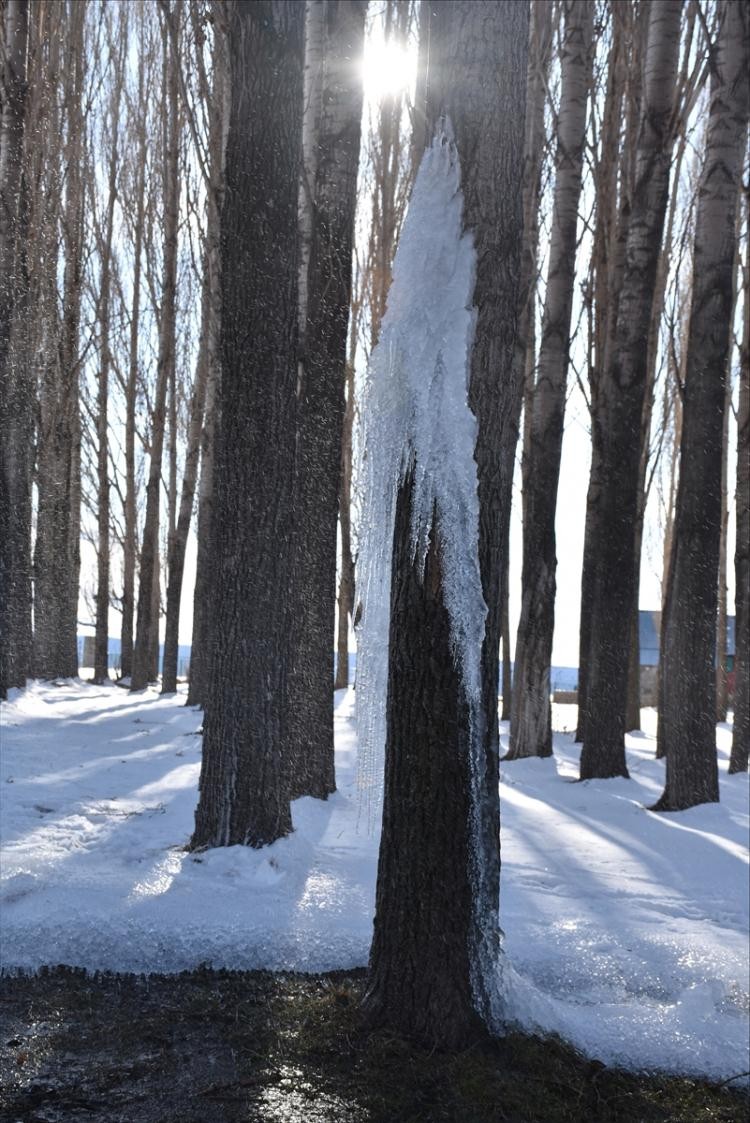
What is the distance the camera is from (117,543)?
2467cm

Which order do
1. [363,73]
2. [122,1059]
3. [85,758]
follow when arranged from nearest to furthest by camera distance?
[122,1059]
[363,73]
[85,758]

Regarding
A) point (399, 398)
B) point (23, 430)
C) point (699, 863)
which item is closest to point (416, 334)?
point (399, 398)

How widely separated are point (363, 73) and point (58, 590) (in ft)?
33.8

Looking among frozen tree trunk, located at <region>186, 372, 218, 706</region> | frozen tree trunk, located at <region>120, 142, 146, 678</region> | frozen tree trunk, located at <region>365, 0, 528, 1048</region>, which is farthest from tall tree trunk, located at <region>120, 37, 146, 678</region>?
frozen tree trunk, located at <region>365, 0, 528, 1048</region>

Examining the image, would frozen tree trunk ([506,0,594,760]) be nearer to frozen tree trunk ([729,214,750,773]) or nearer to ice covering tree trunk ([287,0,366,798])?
frozen tree trunk ([729,214,750,773])

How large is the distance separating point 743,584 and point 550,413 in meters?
3.58

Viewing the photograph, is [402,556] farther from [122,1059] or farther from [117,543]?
[117,543]

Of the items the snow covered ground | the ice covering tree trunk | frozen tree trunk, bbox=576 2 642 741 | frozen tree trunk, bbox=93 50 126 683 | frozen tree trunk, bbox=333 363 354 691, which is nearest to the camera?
the snow covered ground

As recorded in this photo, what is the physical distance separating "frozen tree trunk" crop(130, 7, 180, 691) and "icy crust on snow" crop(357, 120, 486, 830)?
9.70 meters

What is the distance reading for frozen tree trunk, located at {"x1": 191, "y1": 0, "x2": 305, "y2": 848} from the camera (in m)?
4.38

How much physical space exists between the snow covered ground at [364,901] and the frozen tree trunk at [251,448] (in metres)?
0.39

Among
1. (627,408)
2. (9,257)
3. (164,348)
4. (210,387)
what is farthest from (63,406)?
(627,408)

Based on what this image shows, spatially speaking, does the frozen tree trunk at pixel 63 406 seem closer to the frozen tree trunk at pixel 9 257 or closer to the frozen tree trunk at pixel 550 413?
the frozen tree trunk at pixel 9 257

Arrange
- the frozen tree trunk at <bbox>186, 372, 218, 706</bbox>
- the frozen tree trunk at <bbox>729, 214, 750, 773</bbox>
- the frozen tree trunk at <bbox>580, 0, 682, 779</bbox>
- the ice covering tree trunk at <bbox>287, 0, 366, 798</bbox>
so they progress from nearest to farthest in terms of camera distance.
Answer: the ice covering tree trunk at <bbox>287, 0, 366, 798</bbox>
the frozen tree trunk at <bbox>580, 0, 682, 779</bbox>
the frozen tree trunk at <bbox>729, 214, 750, 773</bbox>
the frozen tree trunk at <bbox>186, 372, 218, 706</bbox>
